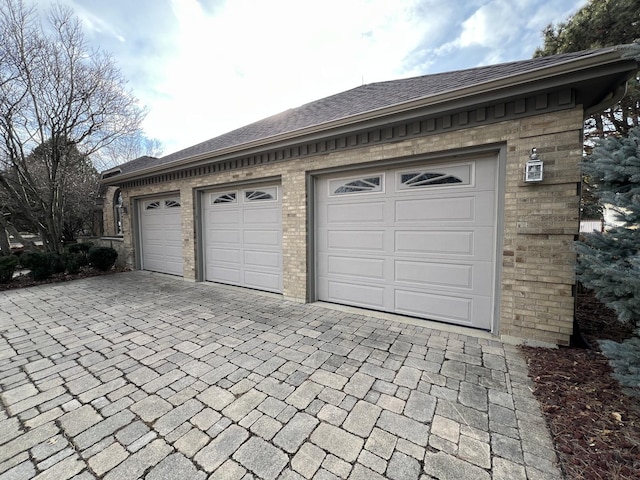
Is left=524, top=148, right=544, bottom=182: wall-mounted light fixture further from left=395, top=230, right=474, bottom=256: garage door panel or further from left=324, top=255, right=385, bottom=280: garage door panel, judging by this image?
left=324, top=255, right=385, bottom=280: garage door panel

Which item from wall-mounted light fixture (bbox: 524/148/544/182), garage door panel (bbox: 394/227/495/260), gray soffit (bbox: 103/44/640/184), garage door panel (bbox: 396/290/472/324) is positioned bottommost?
garage door panel (bbox: 396/290/472/324)

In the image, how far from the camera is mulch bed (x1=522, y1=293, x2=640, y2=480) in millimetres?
1602

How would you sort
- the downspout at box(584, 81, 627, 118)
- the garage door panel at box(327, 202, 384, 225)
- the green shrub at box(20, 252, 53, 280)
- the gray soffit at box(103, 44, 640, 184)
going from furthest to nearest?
the green shrub at box(20, 252, 53, 280)
the garage door panel at box(327, 202, 384, 225)
the downspout at box(584, 81, 627, 118)
the gray soffit at box(103, 44, 640, 184)

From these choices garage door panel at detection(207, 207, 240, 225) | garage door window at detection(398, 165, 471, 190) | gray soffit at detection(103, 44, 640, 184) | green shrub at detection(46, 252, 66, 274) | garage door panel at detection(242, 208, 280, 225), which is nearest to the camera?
gray soffit at detection(103, 44, 640, 184)

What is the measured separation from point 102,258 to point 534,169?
426 inches

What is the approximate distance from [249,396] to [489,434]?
6.02 ft

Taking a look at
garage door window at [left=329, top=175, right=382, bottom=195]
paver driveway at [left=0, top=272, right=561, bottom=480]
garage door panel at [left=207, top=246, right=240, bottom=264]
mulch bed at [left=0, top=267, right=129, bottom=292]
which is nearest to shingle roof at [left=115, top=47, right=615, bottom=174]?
garage door window at [left=329, top=175, right=382, bottom=195]

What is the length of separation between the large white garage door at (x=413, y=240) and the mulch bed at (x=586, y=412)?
3.16 feet

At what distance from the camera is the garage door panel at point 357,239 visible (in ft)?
14.4

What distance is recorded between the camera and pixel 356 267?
15.3 feet

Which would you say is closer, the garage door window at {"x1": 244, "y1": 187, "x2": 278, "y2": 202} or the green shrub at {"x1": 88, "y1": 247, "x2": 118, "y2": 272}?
the garage door window at {"x1": 244, "y1": 187, "x2": 278, "y2": 202}

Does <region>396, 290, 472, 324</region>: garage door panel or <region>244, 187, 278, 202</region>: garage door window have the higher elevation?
<region>244, 187, 278, 202</region>: garage door window

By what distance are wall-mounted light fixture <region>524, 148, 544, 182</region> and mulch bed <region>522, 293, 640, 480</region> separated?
77.3 inches

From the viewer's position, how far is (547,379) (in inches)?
98.3
